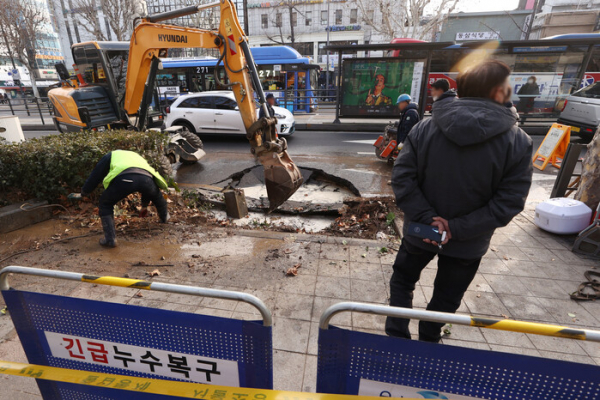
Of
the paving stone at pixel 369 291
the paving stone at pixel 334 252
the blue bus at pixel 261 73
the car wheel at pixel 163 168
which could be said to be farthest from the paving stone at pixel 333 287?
the blue bus at pixel 261 73

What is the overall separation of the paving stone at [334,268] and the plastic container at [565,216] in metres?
3.09

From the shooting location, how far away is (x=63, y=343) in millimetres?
1851

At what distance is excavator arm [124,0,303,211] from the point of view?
16.9 feet

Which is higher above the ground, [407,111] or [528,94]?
[407,111]

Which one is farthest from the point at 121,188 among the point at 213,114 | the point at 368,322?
the point at 213,114

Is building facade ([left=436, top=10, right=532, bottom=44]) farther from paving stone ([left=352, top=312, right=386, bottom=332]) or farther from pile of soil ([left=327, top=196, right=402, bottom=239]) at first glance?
paving stone ([left=352, top=312, right=386, bottom=332])

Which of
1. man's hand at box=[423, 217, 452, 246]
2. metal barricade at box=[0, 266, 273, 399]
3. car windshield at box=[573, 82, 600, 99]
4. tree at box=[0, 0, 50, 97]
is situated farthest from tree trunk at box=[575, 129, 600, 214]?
tree at box=[0, 0, 50, 97]

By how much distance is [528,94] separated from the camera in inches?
532

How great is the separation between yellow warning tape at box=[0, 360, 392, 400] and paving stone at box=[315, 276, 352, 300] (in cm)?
179

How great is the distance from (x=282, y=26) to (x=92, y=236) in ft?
135

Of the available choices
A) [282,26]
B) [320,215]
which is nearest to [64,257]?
[320,215]

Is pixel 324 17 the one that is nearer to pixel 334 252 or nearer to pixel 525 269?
pixel 334 252

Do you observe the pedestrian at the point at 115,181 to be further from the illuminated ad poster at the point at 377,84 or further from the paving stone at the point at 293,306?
the illuminated ad poster at the point at 377,84

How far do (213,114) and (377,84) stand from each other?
24.9 feet
